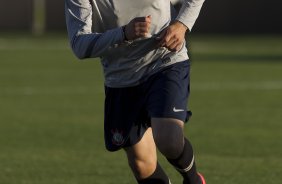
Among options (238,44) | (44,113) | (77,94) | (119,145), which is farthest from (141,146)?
(238,44)

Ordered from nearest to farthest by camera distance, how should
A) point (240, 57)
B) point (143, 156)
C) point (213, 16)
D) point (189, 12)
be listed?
point (189, 12) < point (143, 156) < point (240, 57) < point (213, 16)

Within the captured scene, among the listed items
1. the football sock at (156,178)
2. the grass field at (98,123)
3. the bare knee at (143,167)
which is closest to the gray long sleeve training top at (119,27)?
the bare knee at (143,167)

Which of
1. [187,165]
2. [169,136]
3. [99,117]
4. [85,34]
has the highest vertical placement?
[85,34]

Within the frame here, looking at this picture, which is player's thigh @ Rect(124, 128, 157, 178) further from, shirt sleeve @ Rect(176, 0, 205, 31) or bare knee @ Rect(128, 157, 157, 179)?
shirt sleeve @ Rect(176, 0, 205, 31)

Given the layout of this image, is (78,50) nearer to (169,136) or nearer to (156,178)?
(169,136)

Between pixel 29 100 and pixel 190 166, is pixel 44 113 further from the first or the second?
pixel 190 166

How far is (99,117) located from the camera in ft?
59.2

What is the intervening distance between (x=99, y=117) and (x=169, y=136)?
972 cm

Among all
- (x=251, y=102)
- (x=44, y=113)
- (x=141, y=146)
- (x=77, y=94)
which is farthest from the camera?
(x=77, y=94)

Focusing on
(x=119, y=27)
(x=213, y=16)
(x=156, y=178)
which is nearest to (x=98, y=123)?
(x=156, y=178)

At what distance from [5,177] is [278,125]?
246 inches

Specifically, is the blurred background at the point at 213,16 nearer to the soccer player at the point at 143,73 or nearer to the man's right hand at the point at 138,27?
the soccer player at the point at 143,73

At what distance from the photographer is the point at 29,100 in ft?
69.0

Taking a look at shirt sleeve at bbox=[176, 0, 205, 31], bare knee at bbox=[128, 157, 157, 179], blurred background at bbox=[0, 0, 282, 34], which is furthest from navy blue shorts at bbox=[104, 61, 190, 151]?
blurred background at bbox=[0, 0, 282, 34]
